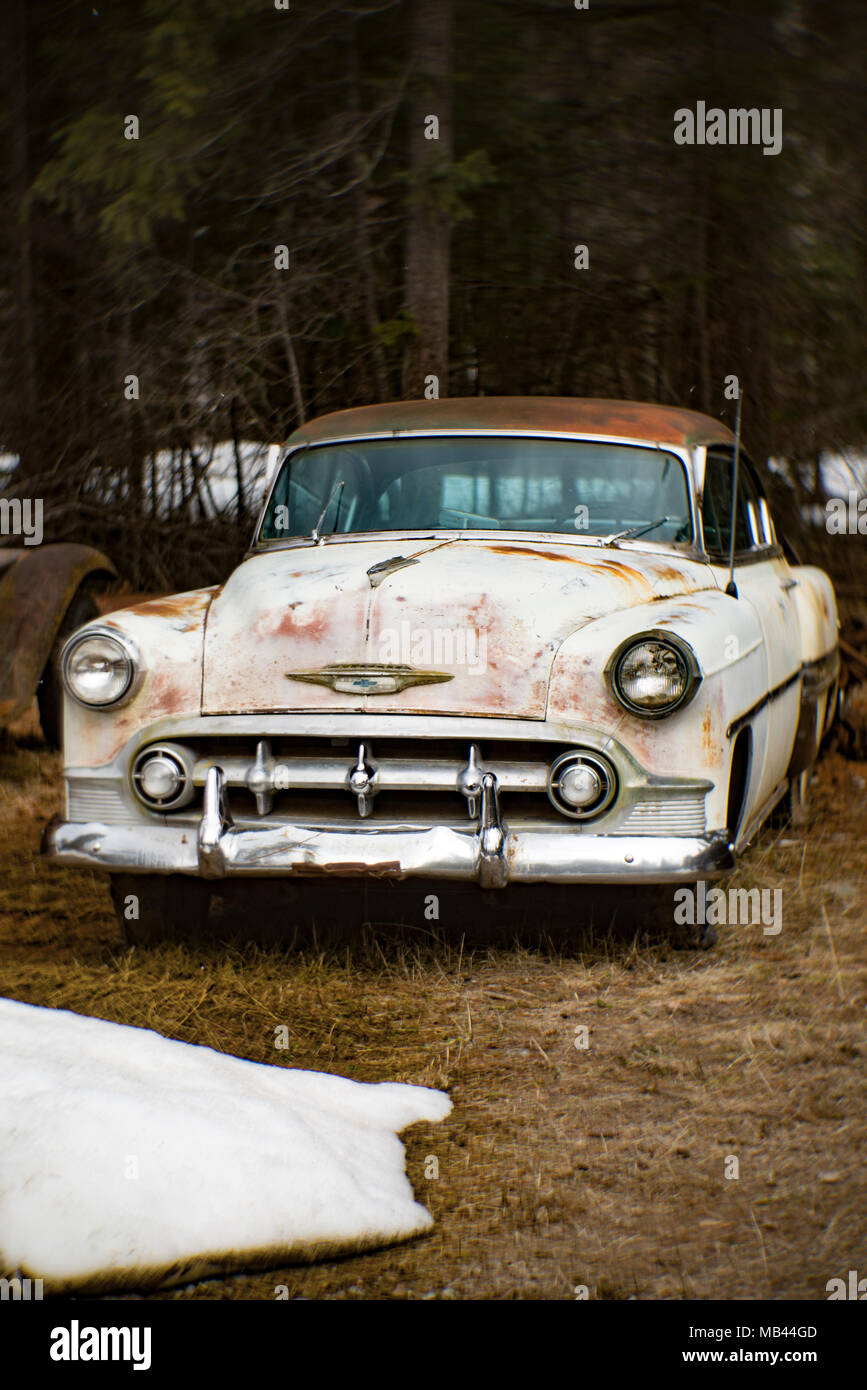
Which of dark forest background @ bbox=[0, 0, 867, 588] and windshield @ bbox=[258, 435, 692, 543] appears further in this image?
dark forest background @ bbox=[0, 0, 867, 588]

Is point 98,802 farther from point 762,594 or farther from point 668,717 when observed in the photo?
point 762,594

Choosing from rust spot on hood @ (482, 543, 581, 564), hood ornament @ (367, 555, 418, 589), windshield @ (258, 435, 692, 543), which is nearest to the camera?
hood ornament @ (367, 555, 418, 589)

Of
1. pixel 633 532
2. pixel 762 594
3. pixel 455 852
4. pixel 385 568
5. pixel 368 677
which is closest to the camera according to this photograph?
pixel 455 852

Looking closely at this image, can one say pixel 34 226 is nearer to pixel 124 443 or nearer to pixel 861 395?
pixel 124 443

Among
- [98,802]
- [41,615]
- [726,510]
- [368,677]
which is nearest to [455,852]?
[368,677]

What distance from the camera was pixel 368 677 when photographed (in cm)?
319

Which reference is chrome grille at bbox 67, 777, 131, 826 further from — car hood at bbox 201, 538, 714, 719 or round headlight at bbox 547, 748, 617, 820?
round headlight at bbox 547, 748, 617, 820

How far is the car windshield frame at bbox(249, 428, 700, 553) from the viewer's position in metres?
3.87

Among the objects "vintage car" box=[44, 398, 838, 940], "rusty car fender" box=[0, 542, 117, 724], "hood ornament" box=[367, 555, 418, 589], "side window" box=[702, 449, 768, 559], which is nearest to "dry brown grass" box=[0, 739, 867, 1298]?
"vintage car" box=[44, 398, 838, 940]

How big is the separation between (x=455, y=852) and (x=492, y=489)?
1.51 metres

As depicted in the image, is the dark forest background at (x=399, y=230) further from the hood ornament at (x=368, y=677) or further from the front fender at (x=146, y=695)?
the hood ornament at (x=368, y=677)

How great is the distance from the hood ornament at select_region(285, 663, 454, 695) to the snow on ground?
1.00 meters

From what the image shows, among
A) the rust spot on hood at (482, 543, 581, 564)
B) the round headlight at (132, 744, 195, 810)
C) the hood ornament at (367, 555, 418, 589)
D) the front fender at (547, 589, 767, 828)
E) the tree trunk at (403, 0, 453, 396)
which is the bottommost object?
the round headlight at (132, 744, 195, 810)
